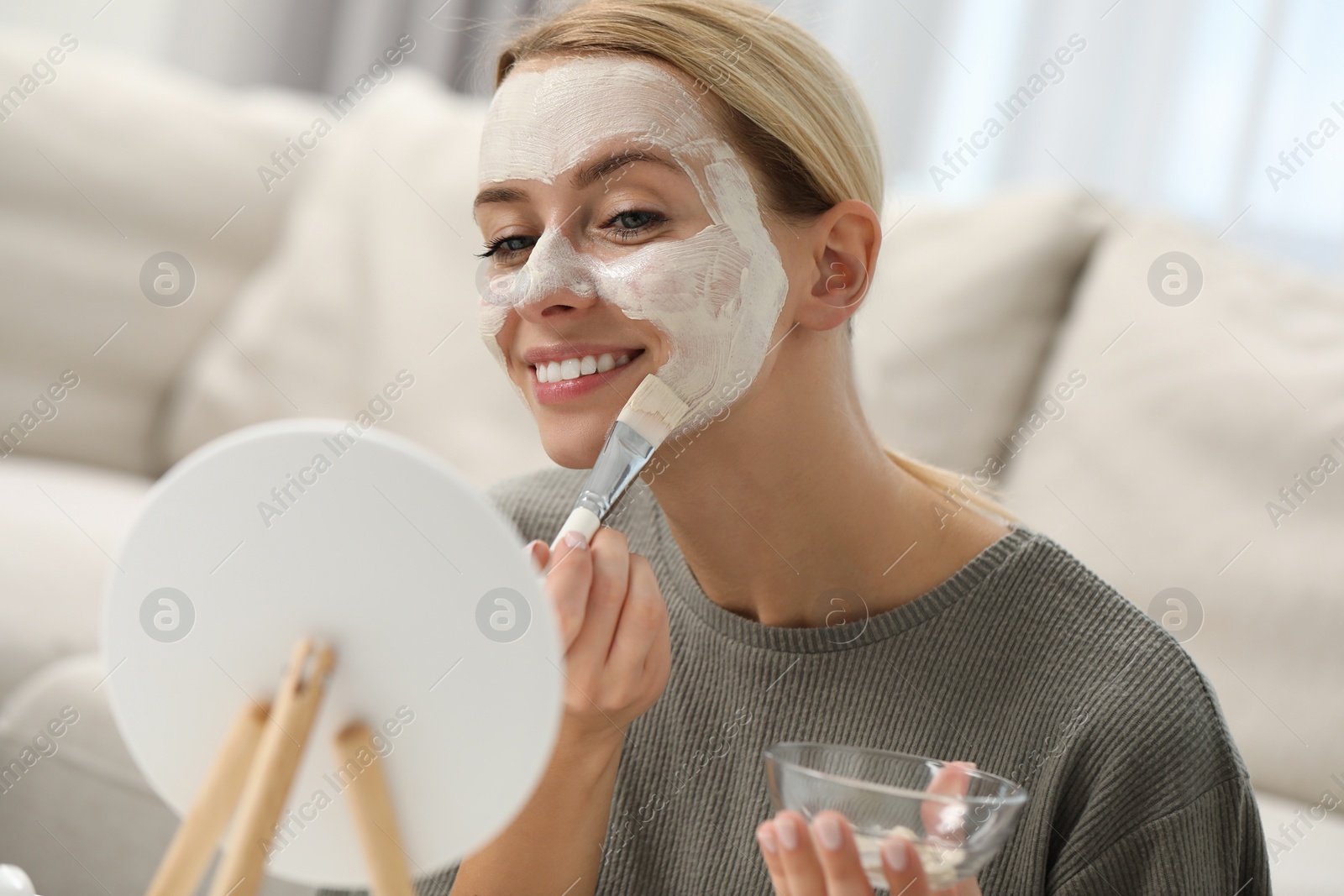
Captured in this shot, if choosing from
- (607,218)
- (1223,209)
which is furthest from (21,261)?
(1223,209)

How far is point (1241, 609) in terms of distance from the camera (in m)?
1.04

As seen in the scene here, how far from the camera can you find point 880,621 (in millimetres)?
860

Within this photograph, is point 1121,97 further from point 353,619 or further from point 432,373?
point 353,619

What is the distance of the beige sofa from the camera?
1045mm

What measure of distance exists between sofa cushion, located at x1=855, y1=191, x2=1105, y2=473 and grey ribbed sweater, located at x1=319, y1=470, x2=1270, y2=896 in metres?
0.39

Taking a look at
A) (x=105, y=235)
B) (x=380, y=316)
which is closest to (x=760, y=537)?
(x=380, y=316)

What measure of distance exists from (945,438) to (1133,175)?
2.49 feet

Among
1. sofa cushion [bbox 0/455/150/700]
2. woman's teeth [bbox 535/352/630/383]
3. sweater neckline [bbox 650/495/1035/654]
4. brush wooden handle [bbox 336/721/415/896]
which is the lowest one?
sofa cushion [bbox 0/455/150/700]

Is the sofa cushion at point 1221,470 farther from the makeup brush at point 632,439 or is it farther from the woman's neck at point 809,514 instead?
the makeup brush at point 632,439

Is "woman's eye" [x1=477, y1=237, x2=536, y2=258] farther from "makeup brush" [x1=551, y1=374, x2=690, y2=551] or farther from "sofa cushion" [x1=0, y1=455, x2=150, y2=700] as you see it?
"sofa cushion" [x1=0, y1=455, x2=150, y2=700]

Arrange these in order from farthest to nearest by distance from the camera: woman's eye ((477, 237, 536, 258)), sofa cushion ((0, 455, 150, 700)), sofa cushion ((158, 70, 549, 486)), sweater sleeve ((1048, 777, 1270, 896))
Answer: sofa cushion ((158, 70, 549, 486)) → sofa cushion ((0, 455, 150, 700)) → woman's eye ((477, 237, 536, 258)) → sweater sleeve ((1048, 777, 1270, 896))

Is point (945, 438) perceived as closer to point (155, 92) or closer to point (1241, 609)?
point (1241, 609)

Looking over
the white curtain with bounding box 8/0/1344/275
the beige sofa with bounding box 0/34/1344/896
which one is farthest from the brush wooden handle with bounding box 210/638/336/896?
the white curtain with bounding box 8/0/1344/275

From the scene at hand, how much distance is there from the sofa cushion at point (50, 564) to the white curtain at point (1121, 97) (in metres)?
0.68
